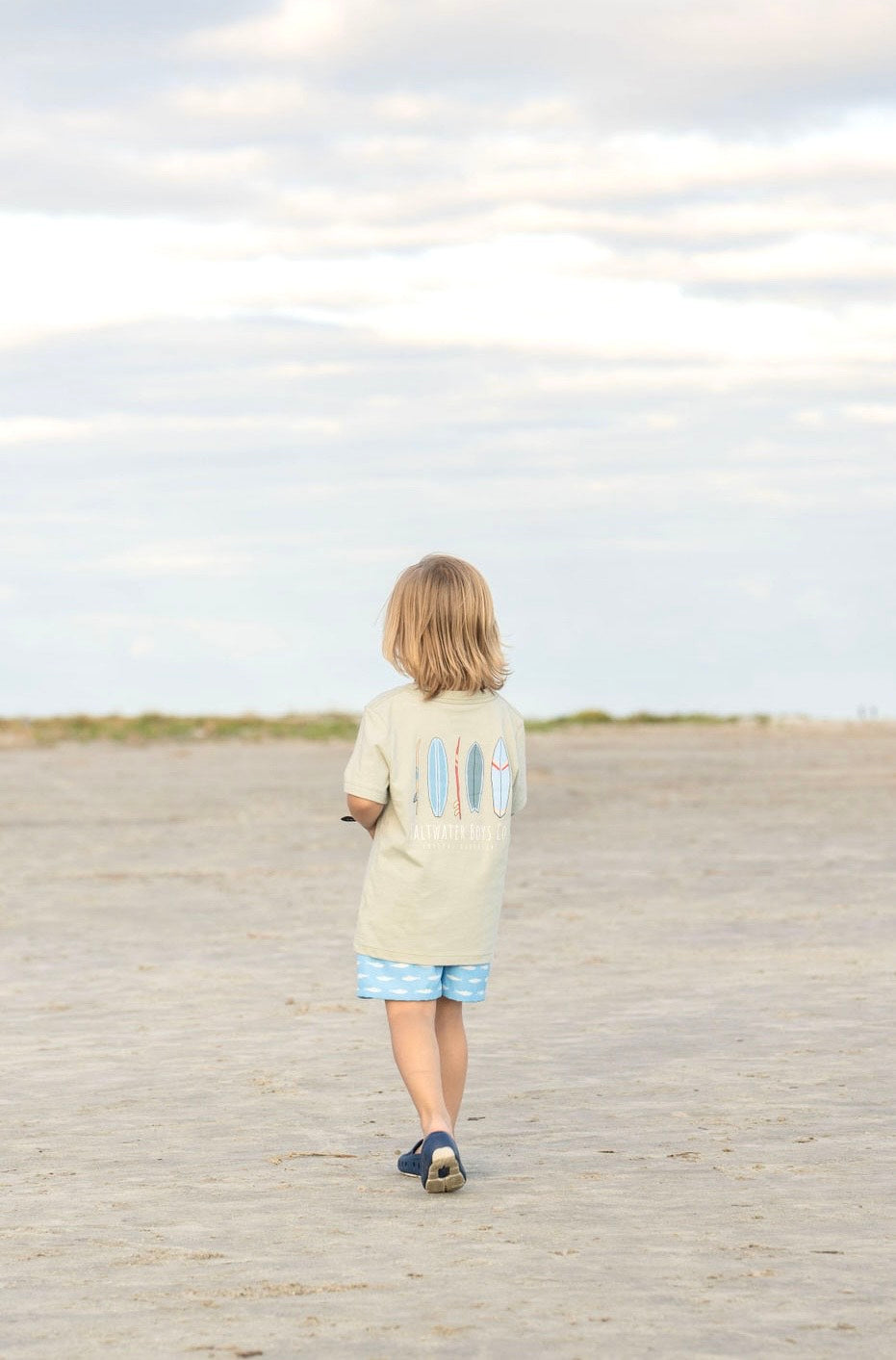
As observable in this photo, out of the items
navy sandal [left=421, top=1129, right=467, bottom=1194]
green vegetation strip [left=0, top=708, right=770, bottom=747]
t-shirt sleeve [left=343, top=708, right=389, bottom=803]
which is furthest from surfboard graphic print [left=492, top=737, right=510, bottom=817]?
green vegetation strip [left=0, top=708, right=770, bottom=747]

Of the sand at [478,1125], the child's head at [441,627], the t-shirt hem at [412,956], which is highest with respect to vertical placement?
the child's head at [441,627]

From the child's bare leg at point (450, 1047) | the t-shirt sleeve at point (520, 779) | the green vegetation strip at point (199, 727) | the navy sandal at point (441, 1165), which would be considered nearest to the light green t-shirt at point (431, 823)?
the t-shirt sleeve at point (520, 779)

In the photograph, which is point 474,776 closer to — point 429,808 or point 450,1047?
point 429,808

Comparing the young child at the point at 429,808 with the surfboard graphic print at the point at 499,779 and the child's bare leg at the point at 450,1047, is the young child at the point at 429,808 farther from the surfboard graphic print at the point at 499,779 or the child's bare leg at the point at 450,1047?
the child's bare leg at the point at 450,1047

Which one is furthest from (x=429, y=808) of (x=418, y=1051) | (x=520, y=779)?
(x=418, y=1051)

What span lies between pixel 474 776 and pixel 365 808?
0.39 meters

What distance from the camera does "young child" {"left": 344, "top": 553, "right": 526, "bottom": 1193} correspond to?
20.1 feet

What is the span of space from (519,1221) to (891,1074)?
2950 mm

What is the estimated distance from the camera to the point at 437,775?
616 centimetres

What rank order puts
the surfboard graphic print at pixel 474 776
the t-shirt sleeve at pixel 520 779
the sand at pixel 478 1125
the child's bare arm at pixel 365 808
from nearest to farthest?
the sand at pixel 478 1125 → the child's bare arm at pixel 365 808 → the surfboard graphic print at pixel 474 776 → the t-shirt sleeve at pixel 520 779

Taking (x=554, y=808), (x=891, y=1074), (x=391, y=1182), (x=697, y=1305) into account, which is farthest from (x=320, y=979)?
(x=554, y=808)

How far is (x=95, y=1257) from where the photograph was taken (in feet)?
17.3

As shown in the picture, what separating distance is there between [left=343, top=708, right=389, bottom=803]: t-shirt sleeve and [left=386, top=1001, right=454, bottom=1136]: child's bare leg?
2.37 feet

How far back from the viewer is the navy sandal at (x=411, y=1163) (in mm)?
6211
